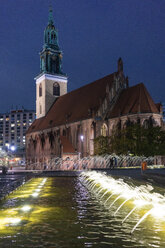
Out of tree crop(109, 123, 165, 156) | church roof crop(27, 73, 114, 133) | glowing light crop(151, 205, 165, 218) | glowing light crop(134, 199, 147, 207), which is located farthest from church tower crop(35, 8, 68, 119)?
glowing light crop(151, 205, 165, 218)

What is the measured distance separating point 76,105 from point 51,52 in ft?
65.4

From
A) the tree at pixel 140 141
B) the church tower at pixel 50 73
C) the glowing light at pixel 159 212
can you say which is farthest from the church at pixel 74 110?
the glowing light at pixel 159 212

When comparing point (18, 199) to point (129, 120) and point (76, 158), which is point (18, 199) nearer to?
point (129, 120)

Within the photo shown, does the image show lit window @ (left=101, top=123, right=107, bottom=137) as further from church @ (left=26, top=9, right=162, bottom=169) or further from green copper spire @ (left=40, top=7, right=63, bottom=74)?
green copper spire @ (left=40, top=7, right=63, bottom=74)

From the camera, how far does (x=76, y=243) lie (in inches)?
288

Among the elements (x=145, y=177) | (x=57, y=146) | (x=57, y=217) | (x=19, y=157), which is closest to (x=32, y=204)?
(x=57, y=217)

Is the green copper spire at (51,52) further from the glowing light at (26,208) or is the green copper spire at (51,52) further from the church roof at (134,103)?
the glowing light at (26,208)

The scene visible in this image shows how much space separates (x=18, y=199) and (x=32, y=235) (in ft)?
23.8

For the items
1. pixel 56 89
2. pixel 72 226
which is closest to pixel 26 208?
pixel 72 226

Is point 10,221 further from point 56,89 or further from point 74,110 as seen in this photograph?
point 56,89

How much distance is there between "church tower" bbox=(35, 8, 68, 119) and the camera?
259 ft

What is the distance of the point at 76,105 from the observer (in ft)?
221

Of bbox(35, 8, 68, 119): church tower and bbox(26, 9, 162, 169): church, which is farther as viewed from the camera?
bbox(35, 8, 68, 119): church tower

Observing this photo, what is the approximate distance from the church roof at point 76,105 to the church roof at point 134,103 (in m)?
3.69
